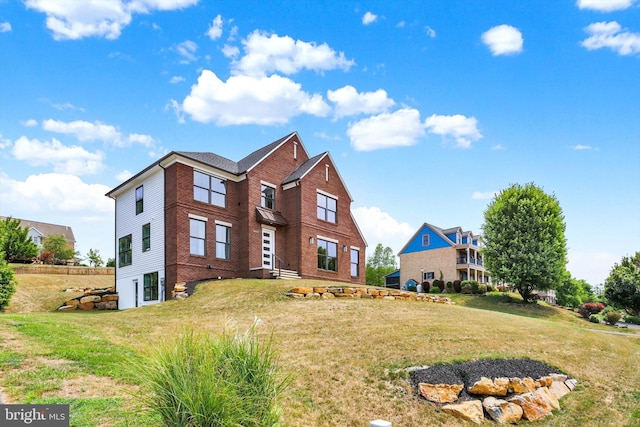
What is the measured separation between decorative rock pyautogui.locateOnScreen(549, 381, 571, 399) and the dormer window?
19070mm

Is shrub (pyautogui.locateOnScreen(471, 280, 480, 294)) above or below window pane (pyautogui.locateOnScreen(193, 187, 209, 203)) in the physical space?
below

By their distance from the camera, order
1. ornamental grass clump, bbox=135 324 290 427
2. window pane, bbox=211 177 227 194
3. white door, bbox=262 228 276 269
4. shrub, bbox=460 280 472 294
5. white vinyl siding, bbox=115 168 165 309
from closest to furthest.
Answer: ornamental grass clump, bbox=135 324 290 427 → white vinyl siding, bbox=115 168 165 309 → window pane, bbox=211 177 227 194 → white door, bbox=262 228 276 269 → shrub, bbox=460 280 472 294

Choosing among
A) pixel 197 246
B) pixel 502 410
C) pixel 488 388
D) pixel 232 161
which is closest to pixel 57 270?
pixel 232 161

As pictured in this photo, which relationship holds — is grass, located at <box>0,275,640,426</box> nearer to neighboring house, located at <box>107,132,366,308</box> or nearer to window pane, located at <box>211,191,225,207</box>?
neighboring house, located at <box>107,132,366,308</box>

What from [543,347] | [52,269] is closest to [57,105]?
[543,347]

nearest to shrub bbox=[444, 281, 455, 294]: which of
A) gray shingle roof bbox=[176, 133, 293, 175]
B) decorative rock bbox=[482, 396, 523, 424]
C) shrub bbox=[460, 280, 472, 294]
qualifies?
shrub bbox=[460, 280, 472, 294]

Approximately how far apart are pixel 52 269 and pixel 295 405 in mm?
33879

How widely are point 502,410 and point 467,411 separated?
0.85 meters

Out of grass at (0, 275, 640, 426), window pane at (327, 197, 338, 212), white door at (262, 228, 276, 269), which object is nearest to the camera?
grass at (0, 275, 640, 426)

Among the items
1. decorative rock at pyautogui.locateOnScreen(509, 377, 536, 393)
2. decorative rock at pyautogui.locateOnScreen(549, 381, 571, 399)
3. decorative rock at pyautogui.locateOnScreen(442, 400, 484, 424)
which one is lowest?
decorative rock at pyautogui.locateOnScreen(549, 381, 571, 399)

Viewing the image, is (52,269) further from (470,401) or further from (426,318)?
(470,401)

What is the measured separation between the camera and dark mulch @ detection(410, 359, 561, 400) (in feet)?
30.6

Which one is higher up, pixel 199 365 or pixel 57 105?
pixel 57 105

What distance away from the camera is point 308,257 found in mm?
27422
